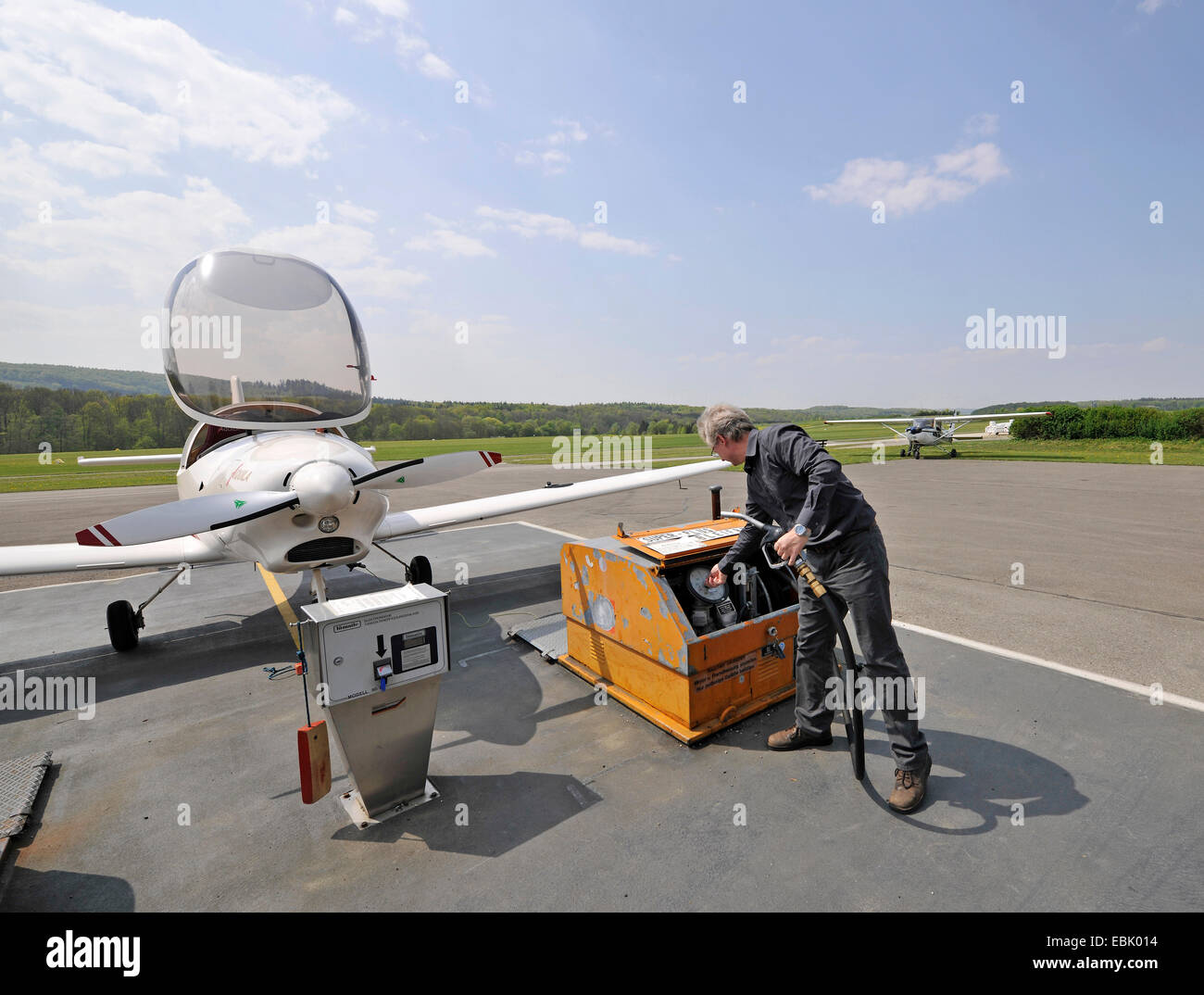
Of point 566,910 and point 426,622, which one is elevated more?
point 426,622

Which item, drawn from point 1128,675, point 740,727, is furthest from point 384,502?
point 1128,675

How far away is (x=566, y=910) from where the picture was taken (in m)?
2.38

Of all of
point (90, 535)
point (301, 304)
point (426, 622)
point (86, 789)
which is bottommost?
point (86, 789)

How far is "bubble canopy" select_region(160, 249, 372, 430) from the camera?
18.2ft

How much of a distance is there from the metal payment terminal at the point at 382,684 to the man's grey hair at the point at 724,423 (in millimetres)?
1897

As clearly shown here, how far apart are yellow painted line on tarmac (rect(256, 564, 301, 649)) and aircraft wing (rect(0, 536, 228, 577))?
0.73 m

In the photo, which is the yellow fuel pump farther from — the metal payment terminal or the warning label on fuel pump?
the metal payment terminal

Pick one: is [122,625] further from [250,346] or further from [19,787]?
[250,346]

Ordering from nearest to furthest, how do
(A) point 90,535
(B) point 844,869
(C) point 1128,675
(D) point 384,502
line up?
(B) point 844,869 → (A) point 90,535 → (C) point 1128,675 → (D) point 384,502

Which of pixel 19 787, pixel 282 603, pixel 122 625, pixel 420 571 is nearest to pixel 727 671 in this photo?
pixel 19 787

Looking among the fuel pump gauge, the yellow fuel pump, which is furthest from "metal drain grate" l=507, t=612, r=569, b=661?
the fuel pump gauge

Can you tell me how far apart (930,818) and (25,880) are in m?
4.62

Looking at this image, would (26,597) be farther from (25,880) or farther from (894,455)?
(894,455)

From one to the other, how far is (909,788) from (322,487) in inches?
178
